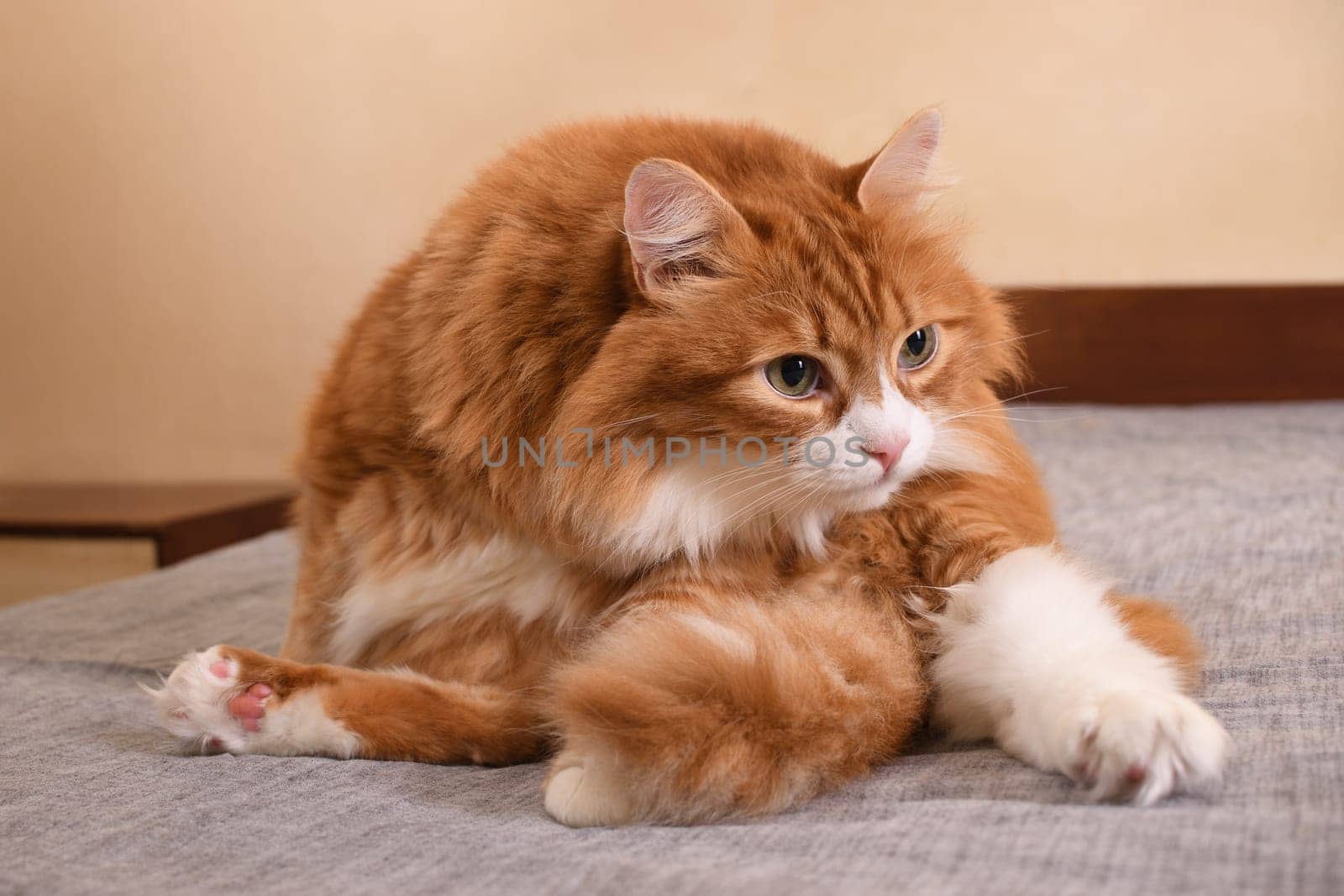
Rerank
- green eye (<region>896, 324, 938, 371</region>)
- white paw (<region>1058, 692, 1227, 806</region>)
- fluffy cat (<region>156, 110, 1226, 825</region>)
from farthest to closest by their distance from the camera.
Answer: green eye (<region>896, 324, 938, 371</region>) < fluffy cat (<region>156, 110, 1226, 825</region>) < white paw (<region>1058, 692, 1227, 806</region>)

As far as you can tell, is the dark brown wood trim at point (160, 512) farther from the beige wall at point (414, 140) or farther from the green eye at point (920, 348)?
the green eye at point (920, 348)

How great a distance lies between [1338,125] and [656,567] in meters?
2.40

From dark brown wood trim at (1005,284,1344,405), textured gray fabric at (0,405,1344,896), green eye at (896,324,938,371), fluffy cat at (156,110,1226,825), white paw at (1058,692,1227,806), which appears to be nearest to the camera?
textured gray fabric at (0,405,1344,896)

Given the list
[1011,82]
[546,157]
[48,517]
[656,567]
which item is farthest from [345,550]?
[1011,82]

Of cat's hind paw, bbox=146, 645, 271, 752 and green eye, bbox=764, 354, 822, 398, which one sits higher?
green eye, bbox=764, 354, 822, 398

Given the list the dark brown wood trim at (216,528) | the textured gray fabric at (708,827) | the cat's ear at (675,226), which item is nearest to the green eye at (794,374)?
the cat's ear at (675,226)

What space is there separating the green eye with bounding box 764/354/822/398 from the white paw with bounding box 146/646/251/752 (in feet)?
2.14

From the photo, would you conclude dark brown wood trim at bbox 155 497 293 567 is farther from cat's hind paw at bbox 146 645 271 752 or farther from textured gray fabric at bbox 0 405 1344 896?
cat's hind paw at bbox 146 645 271 752

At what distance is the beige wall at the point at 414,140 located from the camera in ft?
9.61

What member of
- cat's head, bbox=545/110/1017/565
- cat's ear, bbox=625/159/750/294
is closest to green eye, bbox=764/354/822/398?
cat's head, bbox=545/110/1017/565

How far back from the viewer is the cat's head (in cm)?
124

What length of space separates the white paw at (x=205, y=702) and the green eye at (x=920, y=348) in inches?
31.8

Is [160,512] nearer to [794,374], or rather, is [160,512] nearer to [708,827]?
[794,374]

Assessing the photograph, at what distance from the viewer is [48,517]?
3.11 meters
